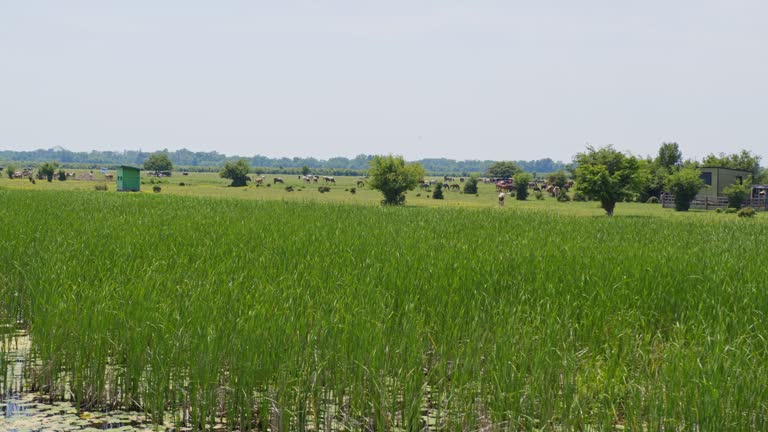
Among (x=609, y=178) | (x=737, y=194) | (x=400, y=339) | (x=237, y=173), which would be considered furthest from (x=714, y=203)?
(x=237, y=173)

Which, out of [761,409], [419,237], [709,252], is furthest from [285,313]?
[709,252]

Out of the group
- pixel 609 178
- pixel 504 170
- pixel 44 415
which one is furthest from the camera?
pixel 504 170

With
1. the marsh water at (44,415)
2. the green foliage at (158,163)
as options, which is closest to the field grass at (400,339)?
the marsh water at (44,415)

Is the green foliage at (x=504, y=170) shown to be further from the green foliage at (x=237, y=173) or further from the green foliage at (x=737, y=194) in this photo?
the green foliage at (x=737, y=194)

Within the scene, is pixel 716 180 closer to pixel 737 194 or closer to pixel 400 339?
pixel 737 194

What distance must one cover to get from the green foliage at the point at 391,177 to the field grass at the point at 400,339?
5382 cm

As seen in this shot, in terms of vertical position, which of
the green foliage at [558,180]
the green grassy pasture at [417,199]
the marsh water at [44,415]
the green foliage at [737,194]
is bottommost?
the marsh water at [44,415]

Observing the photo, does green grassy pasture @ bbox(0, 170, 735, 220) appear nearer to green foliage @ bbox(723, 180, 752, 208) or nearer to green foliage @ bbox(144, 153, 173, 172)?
green foliage @ bbox(723, 180, 752, 208)

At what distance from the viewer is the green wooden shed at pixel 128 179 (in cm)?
7406

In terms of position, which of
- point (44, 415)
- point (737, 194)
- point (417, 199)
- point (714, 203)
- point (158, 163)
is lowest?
point (44, 415)

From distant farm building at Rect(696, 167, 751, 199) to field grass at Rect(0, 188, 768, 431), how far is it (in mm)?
67073

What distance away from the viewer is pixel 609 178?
186 feet

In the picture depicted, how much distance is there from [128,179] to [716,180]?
6505 centimetres

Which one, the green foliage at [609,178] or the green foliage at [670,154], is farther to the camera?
the green foliage at [670,154]
